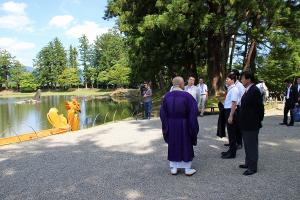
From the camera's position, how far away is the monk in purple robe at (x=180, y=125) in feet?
19.6

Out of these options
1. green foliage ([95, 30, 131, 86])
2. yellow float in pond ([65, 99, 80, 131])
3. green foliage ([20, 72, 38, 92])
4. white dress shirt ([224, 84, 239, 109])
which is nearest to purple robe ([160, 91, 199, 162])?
white dress shirt ([224, 84, 239, 109])

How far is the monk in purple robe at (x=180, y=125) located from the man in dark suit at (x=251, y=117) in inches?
30.0

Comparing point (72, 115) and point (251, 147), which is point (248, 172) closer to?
point (251, 147)

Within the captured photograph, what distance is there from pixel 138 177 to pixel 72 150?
3.24m

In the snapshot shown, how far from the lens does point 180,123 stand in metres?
6.03

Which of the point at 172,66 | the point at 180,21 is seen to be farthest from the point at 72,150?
the point at 172,66

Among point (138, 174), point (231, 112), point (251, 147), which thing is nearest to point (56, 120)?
point (138, 174)

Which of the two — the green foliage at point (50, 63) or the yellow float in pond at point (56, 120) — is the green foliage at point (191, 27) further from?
the green foliage at point (50, 63)

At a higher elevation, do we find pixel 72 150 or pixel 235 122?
pixel 235 122

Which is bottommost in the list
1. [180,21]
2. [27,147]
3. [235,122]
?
[27,147]

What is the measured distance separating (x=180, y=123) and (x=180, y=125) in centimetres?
3

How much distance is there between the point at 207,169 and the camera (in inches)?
253

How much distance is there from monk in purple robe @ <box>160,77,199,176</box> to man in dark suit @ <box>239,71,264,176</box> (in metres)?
0.76

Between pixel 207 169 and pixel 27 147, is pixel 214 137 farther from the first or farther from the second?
pixel 27 147
